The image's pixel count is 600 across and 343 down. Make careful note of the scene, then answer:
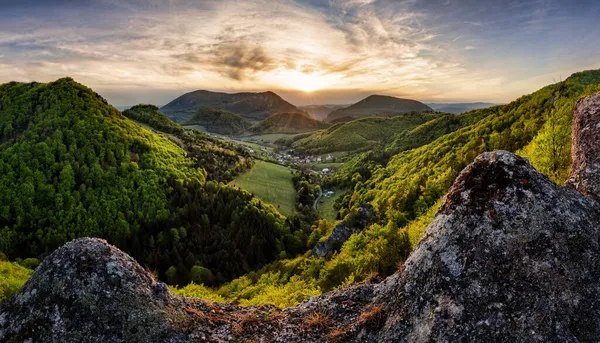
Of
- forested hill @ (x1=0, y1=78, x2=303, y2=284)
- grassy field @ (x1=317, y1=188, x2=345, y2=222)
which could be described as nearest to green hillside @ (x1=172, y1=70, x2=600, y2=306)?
forested hill @ (x1=0, y1=78, x2=303, y2=284)

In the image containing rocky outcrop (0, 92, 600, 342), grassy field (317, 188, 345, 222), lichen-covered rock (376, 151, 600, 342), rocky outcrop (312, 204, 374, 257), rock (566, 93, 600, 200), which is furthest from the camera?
grassy field (317, 188, 345, 222)

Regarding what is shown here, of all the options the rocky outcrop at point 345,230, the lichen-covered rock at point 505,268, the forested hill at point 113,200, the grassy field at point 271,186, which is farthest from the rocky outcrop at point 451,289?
the grassy field at point 271,186

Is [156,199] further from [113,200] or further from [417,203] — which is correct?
[417,203]

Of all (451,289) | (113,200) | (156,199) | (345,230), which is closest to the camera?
(451,289)

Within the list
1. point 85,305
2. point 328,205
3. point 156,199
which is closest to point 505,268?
point 85,305

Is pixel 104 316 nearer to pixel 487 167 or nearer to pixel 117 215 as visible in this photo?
pixel 487 167

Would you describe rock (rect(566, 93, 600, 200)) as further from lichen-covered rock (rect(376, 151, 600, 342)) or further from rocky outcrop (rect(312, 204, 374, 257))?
rocky outcrop (rect(312, 204, 374, 257))

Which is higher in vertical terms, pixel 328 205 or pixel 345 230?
pixel 345 230
